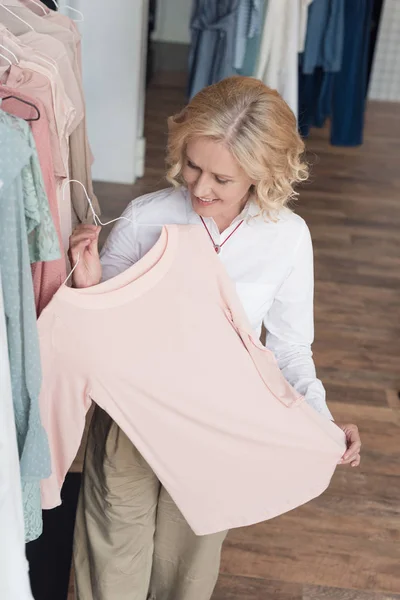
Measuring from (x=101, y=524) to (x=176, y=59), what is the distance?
6.40m

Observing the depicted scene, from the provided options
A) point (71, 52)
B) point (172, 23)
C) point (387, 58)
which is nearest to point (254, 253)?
point (71, 52)

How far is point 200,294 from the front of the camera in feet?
4.61

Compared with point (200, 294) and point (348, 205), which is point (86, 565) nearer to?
point (200, 294)

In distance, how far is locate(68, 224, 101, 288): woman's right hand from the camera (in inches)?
52.1

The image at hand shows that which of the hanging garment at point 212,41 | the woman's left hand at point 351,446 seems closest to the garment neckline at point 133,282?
the woman's left hand at point 351,446

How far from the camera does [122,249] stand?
155 centimetres

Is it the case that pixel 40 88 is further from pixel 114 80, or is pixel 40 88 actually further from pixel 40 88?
pixel 114 80

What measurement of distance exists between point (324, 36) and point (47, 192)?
11.3ft

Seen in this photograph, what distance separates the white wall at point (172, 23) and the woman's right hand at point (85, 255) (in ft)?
23.3

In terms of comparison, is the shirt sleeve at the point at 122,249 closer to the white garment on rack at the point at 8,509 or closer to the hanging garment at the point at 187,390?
the hanging garment at the point at 187,390

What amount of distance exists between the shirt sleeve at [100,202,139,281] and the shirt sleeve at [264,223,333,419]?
34 centimetres

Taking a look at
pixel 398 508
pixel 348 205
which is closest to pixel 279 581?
pixel 398 508

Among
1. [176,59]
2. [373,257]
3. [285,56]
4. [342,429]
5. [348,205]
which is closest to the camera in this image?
[342,429]

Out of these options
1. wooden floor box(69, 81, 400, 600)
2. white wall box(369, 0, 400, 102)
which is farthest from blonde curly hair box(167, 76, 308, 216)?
white wall box(369, 0, 400, 102)
